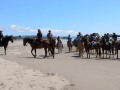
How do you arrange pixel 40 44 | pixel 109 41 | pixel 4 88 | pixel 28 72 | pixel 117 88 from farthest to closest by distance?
pixel 109 41, pixel 40 44, pixel 28 72, pixel 117 88, pixel 4 88

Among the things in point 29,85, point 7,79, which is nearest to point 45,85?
point 29,85

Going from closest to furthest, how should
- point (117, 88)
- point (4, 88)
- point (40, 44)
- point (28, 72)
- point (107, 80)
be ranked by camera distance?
1. point (4, 88)
2. point (117, 88)
3. point (107, 80)
4. point (28, 72)
5. point (40, 44)

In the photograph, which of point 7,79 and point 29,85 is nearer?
point 29,85

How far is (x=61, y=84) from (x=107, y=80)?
7.96ft

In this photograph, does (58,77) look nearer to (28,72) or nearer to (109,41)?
(28,72)

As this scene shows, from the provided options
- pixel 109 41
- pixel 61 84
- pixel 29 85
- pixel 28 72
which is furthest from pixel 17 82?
pixel 109 41

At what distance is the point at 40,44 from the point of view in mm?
30141

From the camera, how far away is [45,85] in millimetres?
13992

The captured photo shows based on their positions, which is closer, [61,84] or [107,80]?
[61,84]

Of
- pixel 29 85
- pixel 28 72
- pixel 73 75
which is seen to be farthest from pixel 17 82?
pixel 73 75

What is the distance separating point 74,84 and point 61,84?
59 cm

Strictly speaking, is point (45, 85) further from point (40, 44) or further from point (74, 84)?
point (40, 44)

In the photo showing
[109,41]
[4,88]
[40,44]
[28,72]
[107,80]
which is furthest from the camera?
[109,41]

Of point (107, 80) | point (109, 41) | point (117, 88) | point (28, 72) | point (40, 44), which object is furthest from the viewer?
point (109, 41)
